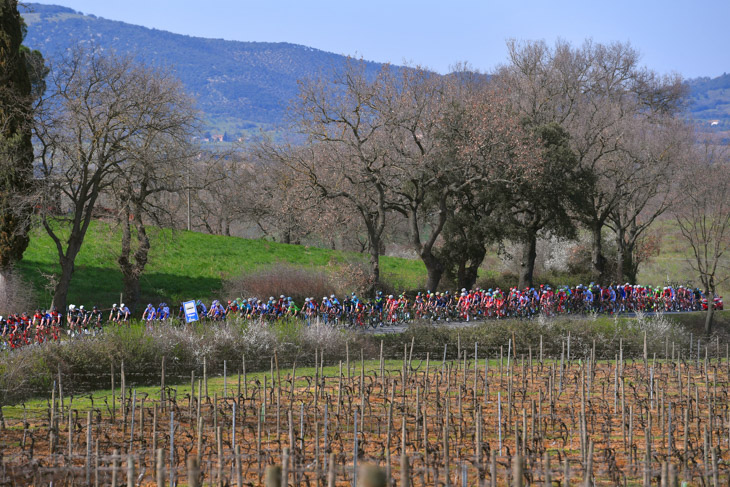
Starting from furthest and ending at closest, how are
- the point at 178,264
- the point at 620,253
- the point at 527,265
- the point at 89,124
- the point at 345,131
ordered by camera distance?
the point at 620,253, the point at 527,265, the point at 178,264, the point at 345,131, the point at 89,124

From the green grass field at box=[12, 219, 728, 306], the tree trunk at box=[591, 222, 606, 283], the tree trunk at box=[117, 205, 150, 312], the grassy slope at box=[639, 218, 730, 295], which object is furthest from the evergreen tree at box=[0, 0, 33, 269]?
the grassy slope at box=[639, 218, 730, 295]

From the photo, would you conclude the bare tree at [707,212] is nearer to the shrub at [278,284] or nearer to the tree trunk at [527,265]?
the tree trunk at [527,265]

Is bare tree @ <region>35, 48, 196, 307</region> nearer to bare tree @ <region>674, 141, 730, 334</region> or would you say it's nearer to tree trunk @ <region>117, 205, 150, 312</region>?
tree trunk @ <region>117, 205, 150, 312</region>

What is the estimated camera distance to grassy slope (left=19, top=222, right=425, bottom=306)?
30766 millimetres

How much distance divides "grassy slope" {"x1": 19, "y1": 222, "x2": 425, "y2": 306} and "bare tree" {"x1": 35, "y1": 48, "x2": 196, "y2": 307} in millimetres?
2115

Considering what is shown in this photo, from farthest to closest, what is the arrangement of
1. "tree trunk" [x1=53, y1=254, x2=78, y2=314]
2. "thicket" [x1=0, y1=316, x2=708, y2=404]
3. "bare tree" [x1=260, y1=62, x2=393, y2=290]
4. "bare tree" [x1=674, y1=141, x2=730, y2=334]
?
"bare tree" [x1=260, y1=62, x2=393, y2=290]
"bare tree" [x1=674, y1=141, x2=730, y2=334]
"tree trunk" [x1=53, y1=254, x2=78, y2=314]
"thicket" [x1=0, y1=316, x2=708, y2=404]

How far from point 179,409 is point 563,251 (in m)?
35.2

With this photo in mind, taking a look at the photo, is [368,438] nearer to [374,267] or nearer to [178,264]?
[374,267]

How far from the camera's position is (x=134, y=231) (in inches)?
1182

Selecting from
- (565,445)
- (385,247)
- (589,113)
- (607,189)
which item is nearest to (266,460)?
(565,445)

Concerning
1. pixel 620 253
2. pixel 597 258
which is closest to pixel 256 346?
pixel 597 258

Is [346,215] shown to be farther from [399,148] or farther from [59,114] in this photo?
[59,114]

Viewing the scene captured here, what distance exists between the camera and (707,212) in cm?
3959

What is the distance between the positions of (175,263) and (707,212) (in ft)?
80.2
